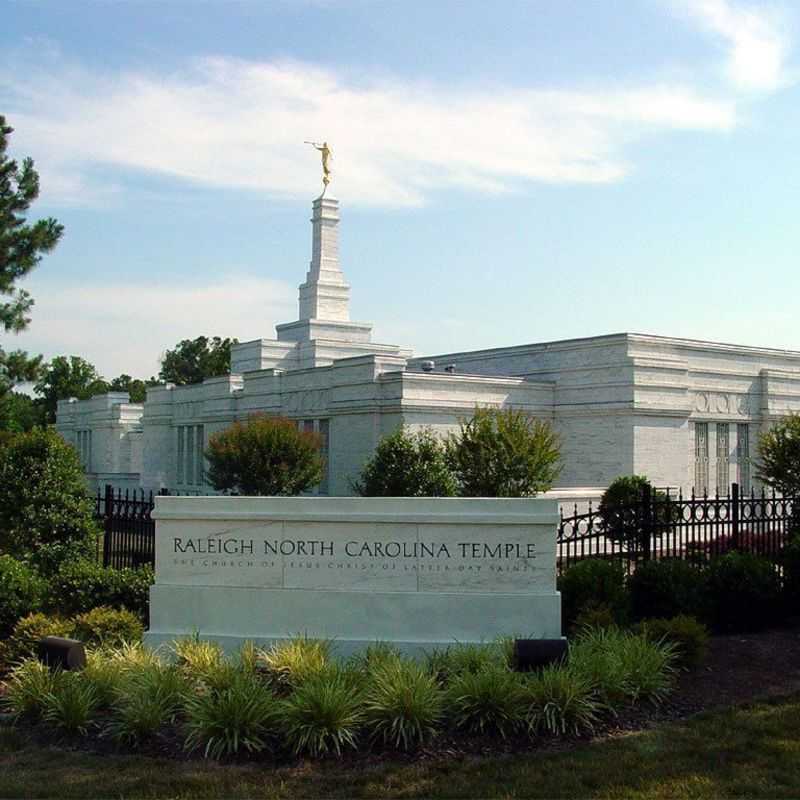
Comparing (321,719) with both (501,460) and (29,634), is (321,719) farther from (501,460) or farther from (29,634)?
(501,460)

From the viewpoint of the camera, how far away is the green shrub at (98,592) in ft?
36.0

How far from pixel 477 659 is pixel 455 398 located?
22.7 m

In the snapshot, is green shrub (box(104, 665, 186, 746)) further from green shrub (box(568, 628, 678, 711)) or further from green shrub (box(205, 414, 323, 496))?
green shrub (box(205, 414, 323, 496))

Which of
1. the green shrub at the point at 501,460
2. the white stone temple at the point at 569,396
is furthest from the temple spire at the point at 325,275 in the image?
the green shrub at the point at 501,460

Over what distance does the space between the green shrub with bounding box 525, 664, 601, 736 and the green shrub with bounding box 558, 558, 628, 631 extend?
9.13 feet

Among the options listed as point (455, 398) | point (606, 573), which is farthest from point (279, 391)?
point (606, 573)

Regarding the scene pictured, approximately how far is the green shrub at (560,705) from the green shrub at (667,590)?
3.45 meters

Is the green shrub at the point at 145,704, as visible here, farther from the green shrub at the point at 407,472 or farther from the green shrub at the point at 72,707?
the green shrub at the point at 407,472

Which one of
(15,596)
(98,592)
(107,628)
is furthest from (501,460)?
(107,628)

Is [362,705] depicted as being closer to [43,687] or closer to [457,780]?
[457,780]

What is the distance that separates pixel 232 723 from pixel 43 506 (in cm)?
682

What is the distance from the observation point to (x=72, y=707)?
732cm

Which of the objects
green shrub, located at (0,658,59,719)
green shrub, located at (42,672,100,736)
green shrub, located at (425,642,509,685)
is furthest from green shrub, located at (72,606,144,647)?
green shrub, located at (425,642,509,685)

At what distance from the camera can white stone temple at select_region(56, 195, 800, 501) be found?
100ft
